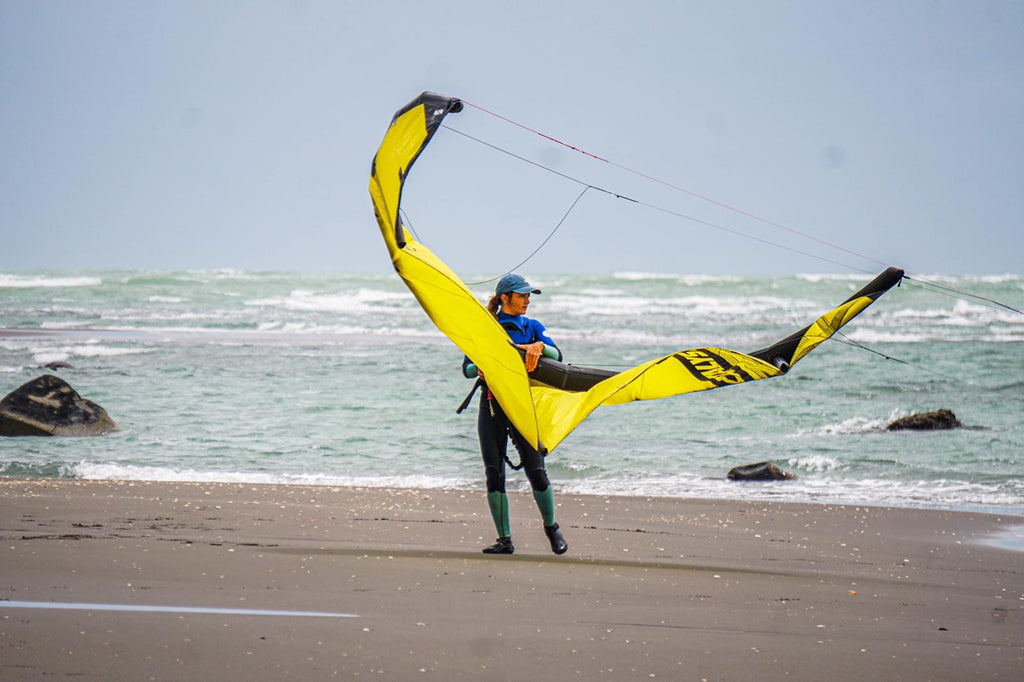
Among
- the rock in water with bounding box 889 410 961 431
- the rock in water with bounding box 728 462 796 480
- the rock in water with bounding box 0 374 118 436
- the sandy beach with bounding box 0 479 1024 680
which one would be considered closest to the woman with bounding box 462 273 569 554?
the sandy beach with bounding box 0 479 1024 680

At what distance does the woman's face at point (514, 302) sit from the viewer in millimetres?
5910

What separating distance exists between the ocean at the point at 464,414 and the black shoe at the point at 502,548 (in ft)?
9.76

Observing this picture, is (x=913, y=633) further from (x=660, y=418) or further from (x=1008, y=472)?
(x=660, y=418)

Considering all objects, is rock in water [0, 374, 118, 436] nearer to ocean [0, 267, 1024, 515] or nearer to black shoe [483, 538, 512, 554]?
ocean [0, 267, 1024, 515]

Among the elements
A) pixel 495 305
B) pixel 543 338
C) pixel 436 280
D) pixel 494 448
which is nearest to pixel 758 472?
pixel 543 338

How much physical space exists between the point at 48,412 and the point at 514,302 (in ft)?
24.5

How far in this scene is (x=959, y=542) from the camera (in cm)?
689

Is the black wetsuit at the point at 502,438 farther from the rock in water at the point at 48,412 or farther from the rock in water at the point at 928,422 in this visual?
the rock in water at the point at 928,422

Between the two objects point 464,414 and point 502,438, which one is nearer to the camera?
point 502,438

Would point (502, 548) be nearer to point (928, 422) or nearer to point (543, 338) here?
point (543, 338)

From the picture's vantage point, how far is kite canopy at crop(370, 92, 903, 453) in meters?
5.46

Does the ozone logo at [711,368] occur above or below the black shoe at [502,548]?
above

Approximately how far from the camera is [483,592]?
5.12 meters

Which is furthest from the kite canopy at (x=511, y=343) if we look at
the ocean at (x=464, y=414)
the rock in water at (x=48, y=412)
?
the rock in water at (x=48, y=412)
